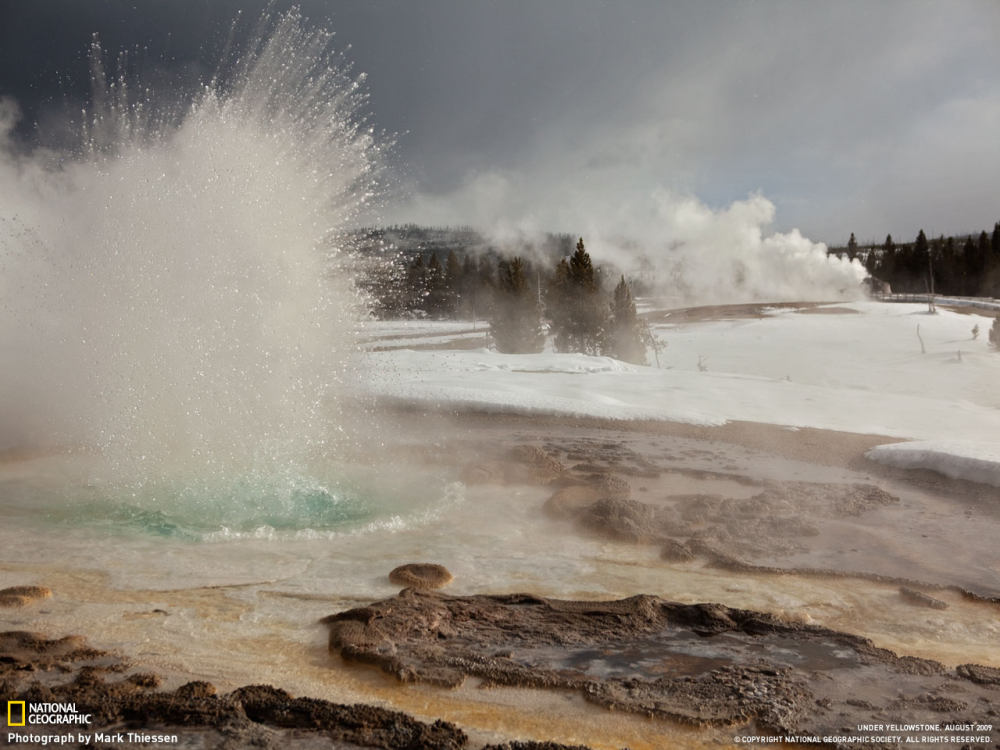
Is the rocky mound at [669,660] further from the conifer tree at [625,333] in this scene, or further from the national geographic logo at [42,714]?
the conifer tree at [625,333]

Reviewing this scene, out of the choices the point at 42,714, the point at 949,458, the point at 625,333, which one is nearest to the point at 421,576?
the point at 42,714

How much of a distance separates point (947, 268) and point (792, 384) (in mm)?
48250

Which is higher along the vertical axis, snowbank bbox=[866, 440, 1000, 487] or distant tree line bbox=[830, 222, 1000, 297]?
distant tree line bbox=[830, 222, 1000, 297]

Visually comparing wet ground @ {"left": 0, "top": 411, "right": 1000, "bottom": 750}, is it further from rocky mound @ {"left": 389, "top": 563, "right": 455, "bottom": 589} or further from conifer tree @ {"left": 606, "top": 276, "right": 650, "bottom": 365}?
conifer tree @ {"left": 606, "top": 276, "right": 650, "bottom": 365}

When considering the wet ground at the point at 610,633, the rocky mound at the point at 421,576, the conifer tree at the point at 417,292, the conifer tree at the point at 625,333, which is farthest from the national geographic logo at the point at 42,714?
the conifer tree at the point at 417,292

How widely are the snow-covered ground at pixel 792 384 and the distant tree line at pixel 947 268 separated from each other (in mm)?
22959

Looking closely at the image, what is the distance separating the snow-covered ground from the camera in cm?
1015

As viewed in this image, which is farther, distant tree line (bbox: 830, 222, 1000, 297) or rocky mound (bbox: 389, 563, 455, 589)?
distant tree line (bbox: 830, 222, 1000, 297)

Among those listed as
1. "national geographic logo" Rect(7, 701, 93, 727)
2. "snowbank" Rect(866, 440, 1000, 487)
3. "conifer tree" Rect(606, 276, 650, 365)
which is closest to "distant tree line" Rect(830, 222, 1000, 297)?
"conifer tree" Rect(606, 276, 650, 365)

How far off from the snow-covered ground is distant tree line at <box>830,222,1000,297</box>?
2296cm

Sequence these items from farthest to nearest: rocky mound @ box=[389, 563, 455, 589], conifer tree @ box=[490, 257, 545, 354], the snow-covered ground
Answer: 1. conifer tree @ box=[490, 257, 545, 354]
2. the snow-covered ground
3. rocky mound @ box=[389, 563, 455, 589]

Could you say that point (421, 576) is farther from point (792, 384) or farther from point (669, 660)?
point (792, 384)

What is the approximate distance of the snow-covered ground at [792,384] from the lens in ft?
33.3

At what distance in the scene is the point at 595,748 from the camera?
2.59 meters
